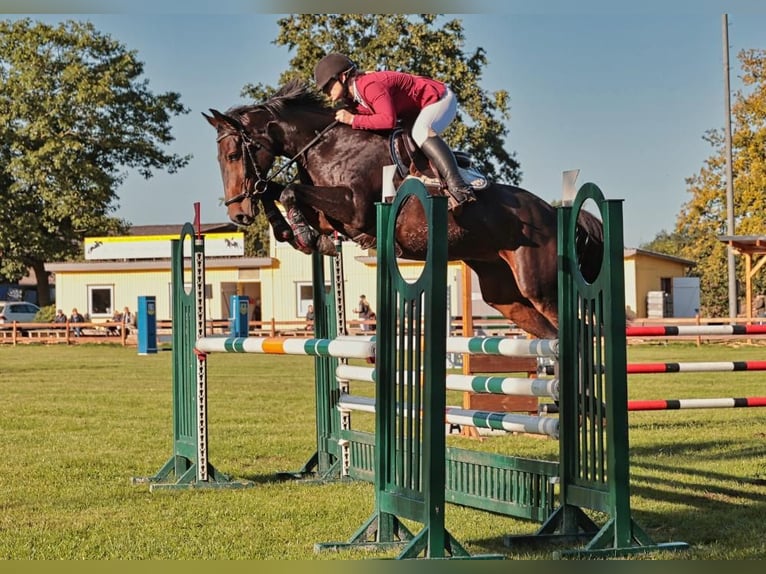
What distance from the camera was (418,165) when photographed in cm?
691

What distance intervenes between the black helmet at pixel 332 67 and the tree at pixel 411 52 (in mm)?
27092

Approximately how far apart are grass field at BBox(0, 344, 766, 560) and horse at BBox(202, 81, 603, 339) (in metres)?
1.40

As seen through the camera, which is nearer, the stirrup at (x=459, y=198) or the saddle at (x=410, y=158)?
the stirrup at (x=459, y=198)

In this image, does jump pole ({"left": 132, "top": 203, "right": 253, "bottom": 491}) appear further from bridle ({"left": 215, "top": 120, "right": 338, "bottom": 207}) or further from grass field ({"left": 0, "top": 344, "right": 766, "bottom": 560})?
bridle ({"left": 215, "top": 120, "right": 338, "bottom": 207})

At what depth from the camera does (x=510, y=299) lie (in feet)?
24.3

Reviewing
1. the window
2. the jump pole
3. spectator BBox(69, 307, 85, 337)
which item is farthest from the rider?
the window

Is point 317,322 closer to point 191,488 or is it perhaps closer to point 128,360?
point 191,488

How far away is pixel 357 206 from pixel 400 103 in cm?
68

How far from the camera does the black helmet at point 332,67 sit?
6766mm

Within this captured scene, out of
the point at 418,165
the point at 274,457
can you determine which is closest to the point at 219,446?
the point at 274,457

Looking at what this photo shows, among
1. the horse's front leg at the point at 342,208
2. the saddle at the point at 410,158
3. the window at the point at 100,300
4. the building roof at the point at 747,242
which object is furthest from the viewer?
the window at the point at 100,300

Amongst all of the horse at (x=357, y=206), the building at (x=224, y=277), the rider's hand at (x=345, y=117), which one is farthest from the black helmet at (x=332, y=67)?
the building at (x=224, y=277)

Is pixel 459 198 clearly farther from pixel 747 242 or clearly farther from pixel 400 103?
pixel 747 242

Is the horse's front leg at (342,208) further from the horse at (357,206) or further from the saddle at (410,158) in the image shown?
the saddle at (410,158)
